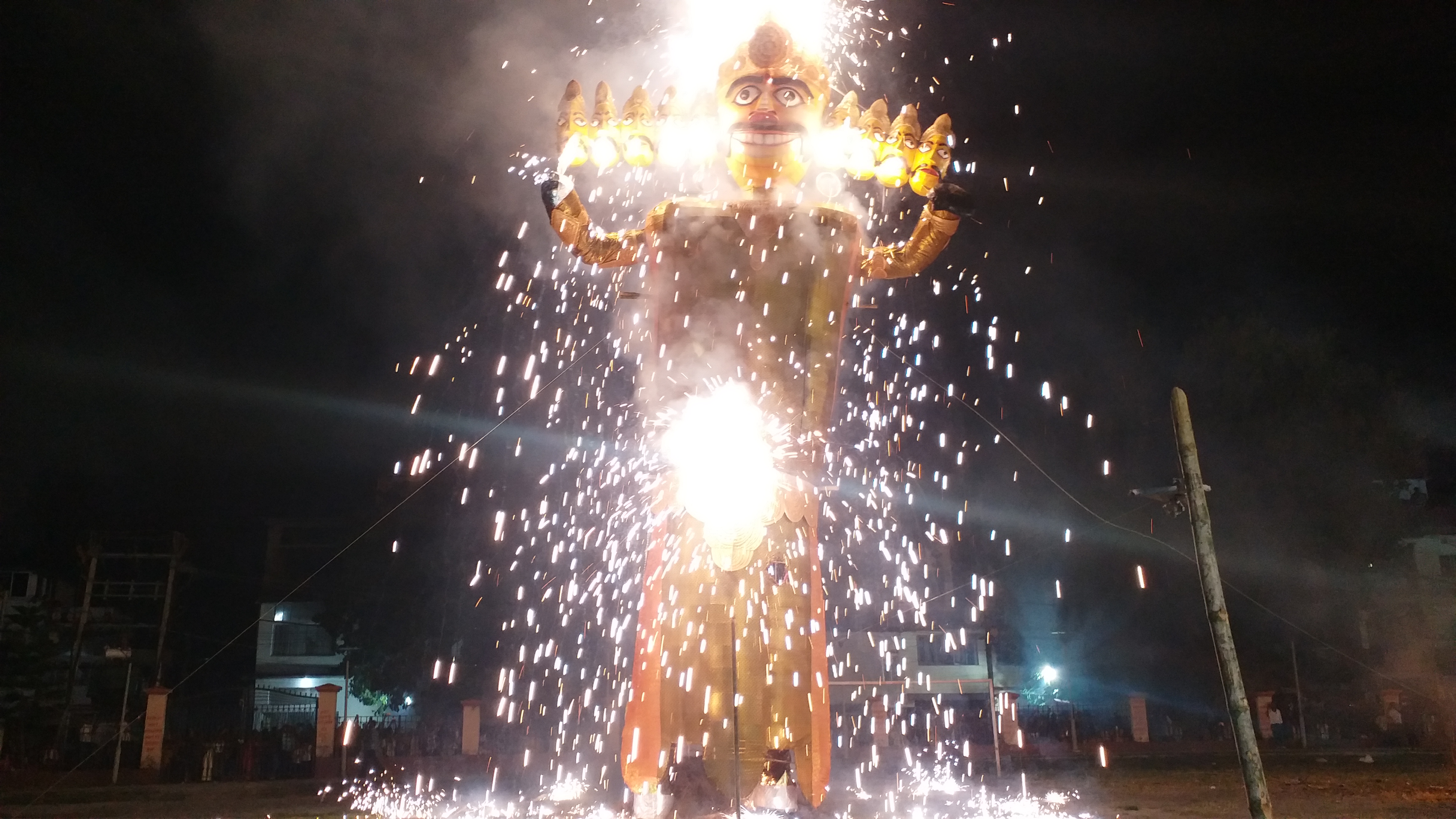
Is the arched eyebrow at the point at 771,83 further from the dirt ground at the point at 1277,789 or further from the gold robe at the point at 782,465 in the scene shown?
the dirt ground at the point at 1277,789

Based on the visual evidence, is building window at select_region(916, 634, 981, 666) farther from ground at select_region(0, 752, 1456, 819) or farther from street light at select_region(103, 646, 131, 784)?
street light at select_region(103, 646, 131, 784)

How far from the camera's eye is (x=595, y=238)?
7.26 m

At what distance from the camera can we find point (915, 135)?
6859mm

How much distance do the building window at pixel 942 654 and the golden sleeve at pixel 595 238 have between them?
75.4 ft

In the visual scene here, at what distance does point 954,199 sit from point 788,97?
1414 millimetres

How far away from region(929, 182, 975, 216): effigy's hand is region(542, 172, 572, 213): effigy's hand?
2.65 m

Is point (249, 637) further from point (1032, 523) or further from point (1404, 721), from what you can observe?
point (1404, 721)

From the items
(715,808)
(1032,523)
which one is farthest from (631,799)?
(1032,523)

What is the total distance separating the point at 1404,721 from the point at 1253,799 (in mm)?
20307

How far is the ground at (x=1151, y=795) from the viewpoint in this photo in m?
10.0

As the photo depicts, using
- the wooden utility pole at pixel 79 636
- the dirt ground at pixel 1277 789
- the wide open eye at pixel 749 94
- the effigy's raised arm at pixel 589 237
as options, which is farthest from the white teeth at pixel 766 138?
the wooden utility pole at pixel 79 636

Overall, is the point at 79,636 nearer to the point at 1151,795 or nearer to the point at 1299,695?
the point at 1151,795

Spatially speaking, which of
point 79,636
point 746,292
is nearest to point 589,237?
point 746,292

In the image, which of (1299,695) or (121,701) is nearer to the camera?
(1299,695)
